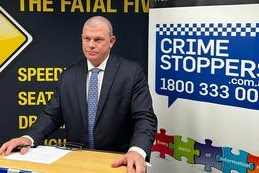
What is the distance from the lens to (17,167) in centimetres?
160

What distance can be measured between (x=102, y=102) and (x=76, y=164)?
53cm

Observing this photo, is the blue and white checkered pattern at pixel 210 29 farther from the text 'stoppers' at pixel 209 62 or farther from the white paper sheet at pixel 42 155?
the white paper sheet at pixel 42 155

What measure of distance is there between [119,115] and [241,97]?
721 millimetres

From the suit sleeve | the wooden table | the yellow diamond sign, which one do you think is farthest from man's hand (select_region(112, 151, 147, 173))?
the yellow diamond sign

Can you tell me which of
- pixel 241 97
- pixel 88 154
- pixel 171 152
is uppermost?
pixel 241 97

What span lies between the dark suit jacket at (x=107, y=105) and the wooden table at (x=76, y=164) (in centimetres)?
37

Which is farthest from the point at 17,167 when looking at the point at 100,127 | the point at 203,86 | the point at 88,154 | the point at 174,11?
the point at 174,11

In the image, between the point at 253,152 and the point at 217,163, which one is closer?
the point at 253,152

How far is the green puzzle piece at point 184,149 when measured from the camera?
8.64 feet

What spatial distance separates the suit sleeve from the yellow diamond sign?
109 centimetres

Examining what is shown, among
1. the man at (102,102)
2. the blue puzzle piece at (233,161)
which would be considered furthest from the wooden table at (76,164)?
the blue puzzle piece at (233,161)

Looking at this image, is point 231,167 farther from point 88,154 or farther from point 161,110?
point 88,154

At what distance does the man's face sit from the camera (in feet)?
6.64

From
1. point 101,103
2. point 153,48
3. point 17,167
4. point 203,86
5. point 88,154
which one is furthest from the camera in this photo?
point 153,48
